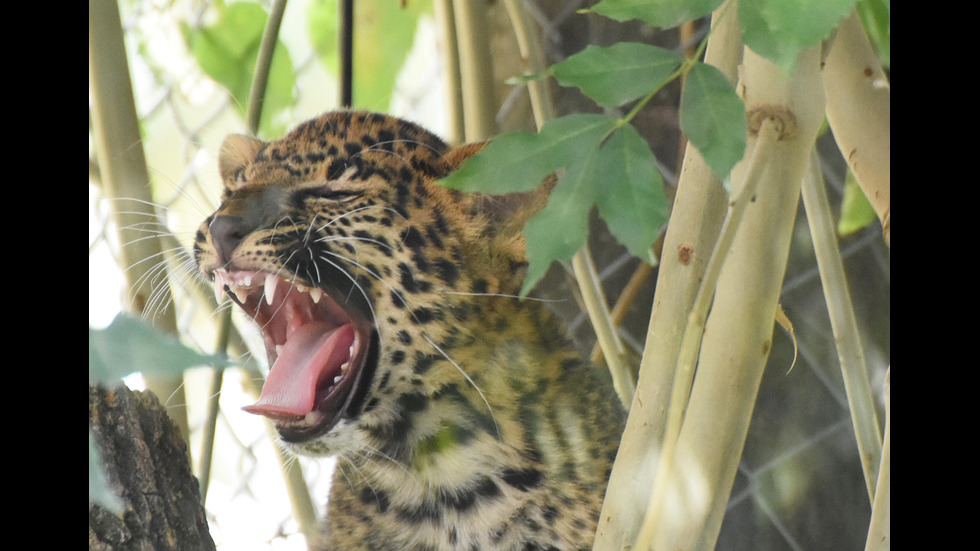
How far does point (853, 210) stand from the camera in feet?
2.84

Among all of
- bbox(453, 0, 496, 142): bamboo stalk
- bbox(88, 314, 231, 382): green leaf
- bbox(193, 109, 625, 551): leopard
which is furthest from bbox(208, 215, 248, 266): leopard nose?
bbox(453, 0, 496, 142): bamboo stalk

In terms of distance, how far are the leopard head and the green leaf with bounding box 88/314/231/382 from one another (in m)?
0.12

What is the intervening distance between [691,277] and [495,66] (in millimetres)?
301

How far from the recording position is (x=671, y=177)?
0.72m

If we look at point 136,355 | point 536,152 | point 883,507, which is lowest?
point 883,507

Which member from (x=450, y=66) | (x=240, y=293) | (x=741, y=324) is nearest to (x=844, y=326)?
(x=741, y=324)

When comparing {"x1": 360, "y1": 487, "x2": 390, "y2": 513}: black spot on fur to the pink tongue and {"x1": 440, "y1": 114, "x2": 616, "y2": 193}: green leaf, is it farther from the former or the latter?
{"x1": 440, "y1": 114, "x2": 616, "y2": 193}: green leaf

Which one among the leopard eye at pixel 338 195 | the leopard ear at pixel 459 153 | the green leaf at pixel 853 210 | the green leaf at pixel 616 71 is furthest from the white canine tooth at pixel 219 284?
the green leaf at pixel 853 210

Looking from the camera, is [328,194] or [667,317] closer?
[667,317]

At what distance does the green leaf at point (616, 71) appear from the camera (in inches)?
23.5

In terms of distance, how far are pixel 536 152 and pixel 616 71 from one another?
0.08 meters

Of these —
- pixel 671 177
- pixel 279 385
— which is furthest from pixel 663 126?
pixel 279 385

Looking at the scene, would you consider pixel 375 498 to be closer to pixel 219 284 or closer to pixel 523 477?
pixel 523 477

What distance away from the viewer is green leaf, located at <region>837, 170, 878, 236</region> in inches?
33.6
